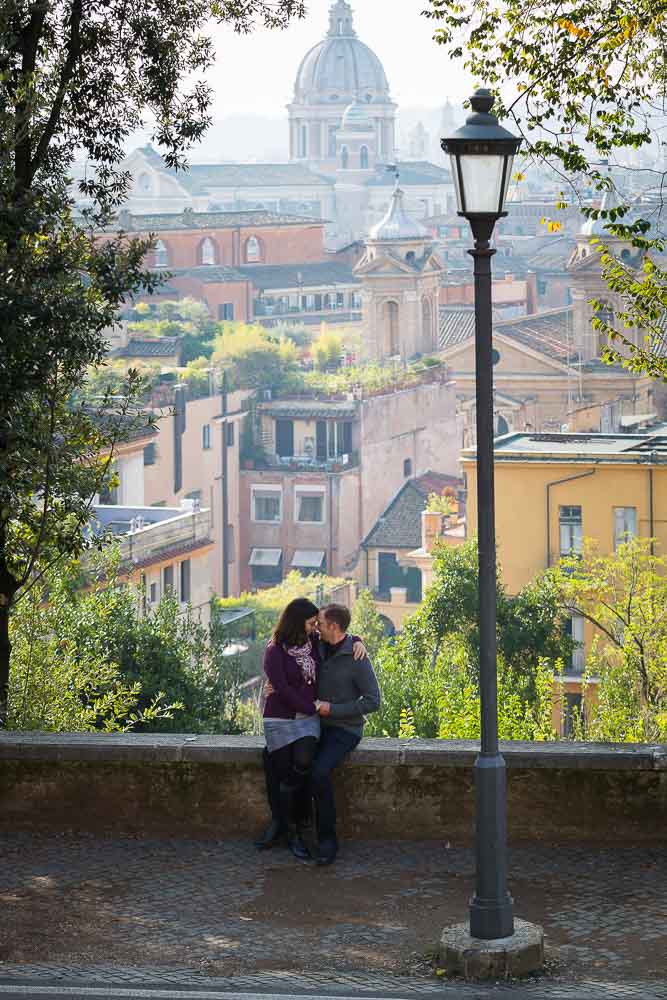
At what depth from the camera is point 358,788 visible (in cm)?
796

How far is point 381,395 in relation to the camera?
256ft

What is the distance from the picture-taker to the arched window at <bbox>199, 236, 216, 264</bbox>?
4390 inches

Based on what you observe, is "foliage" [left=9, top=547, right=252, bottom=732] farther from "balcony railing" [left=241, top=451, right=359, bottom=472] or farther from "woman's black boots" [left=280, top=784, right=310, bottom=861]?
"balcony railing" [left=241, top=451, right=359, bottom=472]

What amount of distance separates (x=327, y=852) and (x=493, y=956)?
1.42 meters

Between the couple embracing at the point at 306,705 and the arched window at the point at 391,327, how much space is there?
89.5 metres

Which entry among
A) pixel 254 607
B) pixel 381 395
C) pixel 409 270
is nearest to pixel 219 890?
pixel 254 607

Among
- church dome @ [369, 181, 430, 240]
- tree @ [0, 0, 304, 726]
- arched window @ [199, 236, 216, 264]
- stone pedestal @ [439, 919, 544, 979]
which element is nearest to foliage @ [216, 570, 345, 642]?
church dome @ [369, 181, 430, 240]

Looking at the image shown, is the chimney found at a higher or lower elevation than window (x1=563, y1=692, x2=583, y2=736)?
higher

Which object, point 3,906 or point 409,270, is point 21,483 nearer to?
point 3,906

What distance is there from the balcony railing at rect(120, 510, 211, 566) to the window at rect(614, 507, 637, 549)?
10608 mm

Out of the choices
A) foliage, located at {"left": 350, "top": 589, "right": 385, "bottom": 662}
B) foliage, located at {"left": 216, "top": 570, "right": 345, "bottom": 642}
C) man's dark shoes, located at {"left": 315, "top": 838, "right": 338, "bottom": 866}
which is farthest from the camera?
foliage, located at {"left": 216, "top": 570, "right": 345, "bottom": 642}

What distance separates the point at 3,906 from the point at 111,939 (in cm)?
61

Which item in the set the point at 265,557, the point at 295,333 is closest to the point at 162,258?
the point at 295,333

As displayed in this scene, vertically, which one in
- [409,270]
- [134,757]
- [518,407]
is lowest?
[134,757]
